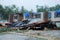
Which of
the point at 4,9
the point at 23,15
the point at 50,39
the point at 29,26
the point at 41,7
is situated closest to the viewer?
the point at 50,39

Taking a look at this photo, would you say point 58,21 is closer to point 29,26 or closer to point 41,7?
point 29,26

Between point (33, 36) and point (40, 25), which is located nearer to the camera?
point (33, 36)

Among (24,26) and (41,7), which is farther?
(41,7)

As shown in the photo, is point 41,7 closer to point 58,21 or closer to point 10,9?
point 10,9

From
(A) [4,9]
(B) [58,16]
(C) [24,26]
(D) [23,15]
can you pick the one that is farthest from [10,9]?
(C) [24,26]

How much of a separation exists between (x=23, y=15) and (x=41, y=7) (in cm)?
5153

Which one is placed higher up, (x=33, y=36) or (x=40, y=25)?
(x=33, y=36)

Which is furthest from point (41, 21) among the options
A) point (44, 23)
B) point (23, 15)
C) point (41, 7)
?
point (41, 7)

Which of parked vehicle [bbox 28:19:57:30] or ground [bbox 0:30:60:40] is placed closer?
ground [bbox 0:30:60:40]

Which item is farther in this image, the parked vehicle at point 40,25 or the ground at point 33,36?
the parked vehicle at point 40,25

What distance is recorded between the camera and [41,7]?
90.9m

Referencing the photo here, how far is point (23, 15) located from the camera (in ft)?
131

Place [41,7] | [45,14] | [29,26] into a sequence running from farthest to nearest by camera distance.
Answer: [41,7] < [45,14] < [29,26]

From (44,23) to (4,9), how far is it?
5101 cm
